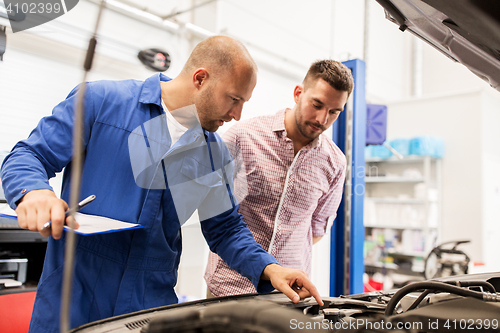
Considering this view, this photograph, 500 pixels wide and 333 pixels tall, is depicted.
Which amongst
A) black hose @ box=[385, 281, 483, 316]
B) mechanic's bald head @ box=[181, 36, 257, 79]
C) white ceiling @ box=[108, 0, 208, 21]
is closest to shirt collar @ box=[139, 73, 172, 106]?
mechanic's bald head @ box=[181, 36, 257, 79]

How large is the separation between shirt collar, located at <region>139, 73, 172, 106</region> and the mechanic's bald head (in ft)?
0.34

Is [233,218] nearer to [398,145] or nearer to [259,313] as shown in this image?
[259,313]

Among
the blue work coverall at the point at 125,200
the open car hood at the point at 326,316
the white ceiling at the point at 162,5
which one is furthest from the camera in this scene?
the white ceiling at the point at 162,5

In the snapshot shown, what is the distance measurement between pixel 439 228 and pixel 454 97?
1.89 metres

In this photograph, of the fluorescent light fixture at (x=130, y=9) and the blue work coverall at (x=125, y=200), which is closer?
the blue work coverall at (x=125, y=200)

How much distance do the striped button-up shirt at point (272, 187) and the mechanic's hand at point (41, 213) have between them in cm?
82

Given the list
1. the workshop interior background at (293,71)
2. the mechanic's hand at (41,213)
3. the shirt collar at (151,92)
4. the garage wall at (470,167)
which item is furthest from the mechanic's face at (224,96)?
the garage wall at (470,167)

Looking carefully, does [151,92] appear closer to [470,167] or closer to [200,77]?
[200,77]

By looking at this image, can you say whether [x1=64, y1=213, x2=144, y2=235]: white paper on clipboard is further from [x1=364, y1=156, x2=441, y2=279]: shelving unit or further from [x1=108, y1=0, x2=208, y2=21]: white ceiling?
[x1=364, y1=156, x2=441, y2=279]: shelving unit

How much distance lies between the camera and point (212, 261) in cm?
153

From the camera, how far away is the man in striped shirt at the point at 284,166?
143 centimetres

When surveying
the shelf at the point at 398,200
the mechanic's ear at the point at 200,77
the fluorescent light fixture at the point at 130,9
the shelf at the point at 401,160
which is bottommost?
the shelf at the point at 398,200

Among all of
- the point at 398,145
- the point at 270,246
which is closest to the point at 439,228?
the point at 398,145

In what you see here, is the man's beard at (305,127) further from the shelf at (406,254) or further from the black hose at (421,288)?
the shelf at (406,254)
